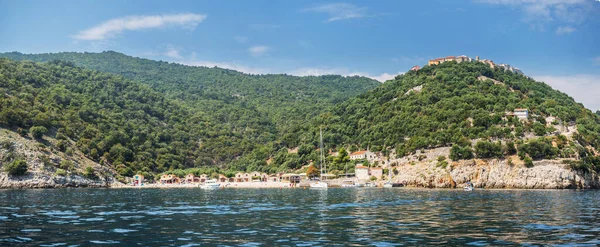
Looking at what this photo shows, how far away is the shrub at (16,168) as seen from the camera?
106m

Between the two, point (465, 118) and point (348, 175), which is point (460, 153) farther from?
point (348, 175)

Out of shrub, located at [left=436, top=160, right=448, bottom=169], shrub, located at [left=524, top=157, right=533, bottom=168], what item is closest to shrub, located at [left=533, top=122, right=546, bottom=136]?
shrub, located at [left=524, top=157, right=533, bottom=168]

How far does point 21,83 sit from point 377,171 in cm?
12222

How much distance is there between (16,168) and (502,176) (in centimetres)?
10600

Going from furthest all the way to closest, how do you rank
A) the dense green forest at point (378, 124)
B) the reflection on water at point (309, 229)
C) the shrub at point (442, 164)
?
1. the dense green forest at point (378, 124)
2. the shrub at point (442, 164)
3. the reflection on water at point (309, 229)

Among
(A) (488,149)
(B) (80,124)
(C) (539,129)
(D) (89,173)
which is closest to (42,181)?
(D) (89,173)

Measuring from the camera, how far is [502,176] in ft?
320

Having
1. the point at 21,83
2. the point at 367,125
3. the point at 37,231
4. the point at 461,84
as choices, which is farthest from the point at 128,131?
the point at 37,231

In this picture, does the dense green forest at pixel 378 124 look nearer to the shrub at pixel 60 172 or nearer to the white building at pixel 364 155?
the white building at pixel 364 155

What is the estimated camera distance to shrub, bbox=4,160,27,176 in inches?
4163

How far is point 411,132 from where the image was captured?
5404 inches

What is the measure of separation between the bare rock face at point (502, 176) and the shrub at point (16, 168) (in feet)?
289

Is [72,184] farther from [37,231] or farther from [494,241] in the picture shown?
[494,241]

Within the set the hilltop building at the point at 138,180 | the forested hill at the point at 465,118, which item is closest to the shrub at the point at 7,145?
the hilltop building at the point at 138,180
